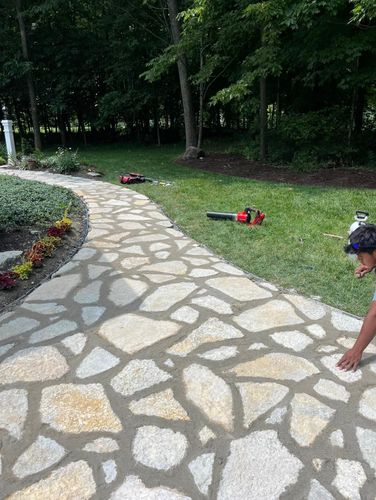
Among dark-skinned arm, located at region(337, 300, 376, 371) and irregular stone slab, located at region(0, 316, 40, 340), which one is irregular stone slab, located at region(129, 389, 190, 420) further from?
irregular stone slab, located at region(0, 316, 40, 340)

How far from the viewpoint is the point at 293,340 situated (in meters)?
2.61

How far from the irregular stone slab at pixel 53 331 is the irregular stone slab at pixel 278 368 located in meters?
1.24

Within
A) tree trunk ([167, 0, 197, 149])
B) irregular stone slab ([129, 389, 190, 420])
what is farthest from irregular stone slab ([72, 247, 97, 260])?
tree trunk ([167, 0, 197, 149])

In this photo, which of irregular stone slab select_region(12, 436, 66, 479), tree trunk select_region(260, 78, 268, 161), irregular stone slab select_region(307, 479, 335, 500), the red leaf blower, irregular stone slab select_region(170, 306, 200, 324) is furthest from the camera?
tree trunk select_region(260, 78, 268, 161)

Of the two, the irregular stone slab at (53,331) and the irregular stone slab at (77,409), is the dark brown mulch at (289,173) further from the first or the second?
the irregular stone slab at (77,409)

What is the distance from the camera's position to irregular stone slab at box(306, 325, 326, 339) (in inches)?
104

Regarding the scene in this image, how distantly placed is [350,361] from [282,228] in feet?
8.87

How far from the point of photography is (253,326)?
2.79m

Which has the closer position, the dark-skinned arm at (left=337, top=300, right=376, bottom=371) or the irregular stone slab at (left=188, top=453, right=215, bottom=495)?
the irregular stone slab at (left=188, top=453, right=215, bottom=495)

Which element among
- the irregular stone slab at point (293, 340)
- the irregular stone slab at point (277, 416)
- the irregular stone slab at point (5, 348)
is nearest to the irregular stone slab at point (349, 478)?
the irregular stone slab at point (277, 416)

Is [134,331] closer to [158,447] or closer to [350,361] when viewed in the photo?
[158,447]

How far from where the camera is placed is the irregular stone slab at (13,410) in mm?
1928

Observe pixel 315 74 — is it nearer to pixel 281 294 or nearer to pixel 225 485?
pixel 281 294

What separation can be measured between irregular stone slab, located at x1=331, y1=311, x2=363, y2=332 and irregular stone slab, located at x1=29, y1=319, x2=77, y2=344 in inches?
75.5
